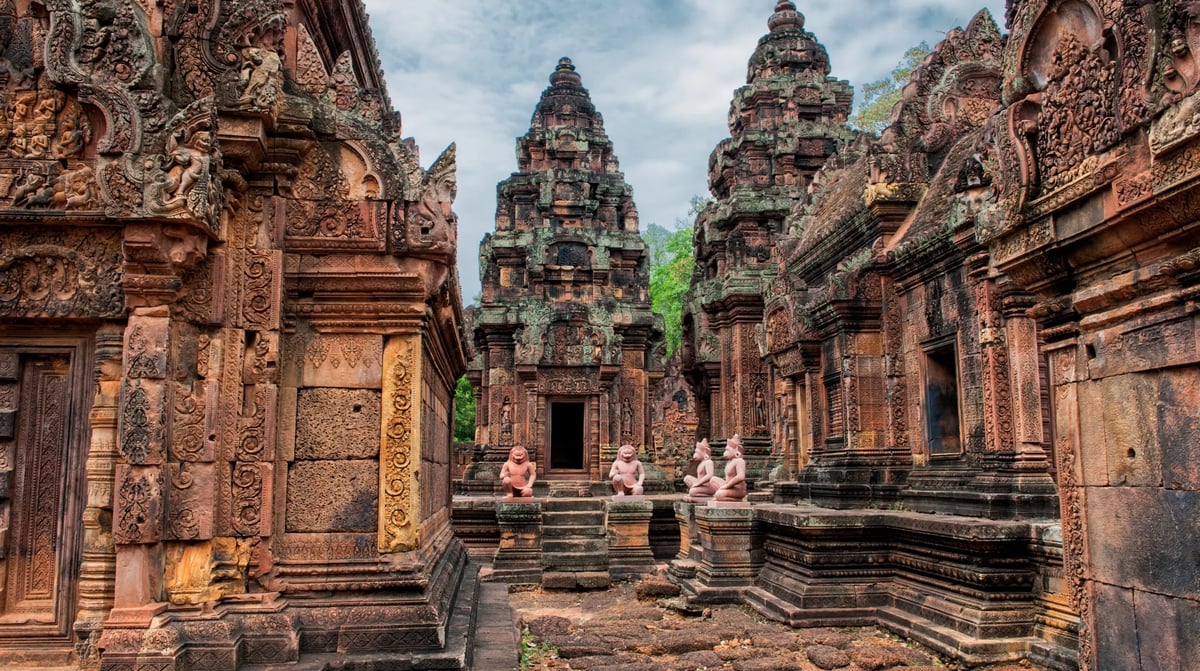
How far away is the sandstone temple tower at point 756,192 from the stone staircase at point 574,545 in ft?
22.6

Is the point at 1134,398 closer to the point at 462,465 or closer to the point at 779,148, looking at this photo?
the point at 779,148

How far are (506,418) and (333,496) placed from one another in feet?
56.4

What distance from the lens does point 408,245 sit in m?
5.14

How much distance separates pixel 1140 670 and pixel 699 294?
20831 mm

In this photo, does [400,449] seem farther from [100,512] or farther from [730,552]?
[730,552]

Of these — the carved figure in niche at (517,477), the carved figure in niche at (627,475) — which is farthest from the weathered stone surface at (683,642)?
the carved figure in niche at (627,475)

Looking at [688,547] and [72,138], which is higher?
[72,138]

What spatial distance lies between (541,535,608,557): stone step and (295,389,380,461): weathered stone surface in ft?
27.5

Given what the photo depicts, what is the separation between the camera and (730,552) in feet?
36.0

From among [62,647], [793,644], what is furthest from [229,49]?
[793,644]

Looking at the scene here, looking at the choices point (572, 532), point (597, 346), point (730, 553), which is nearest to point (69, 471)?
point (730, 553)

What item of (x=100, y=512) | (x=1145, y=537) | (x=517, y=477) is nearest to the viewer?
(x=1145, y=537)

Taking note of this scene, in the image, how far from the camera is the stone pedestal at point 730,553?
35.5 feet

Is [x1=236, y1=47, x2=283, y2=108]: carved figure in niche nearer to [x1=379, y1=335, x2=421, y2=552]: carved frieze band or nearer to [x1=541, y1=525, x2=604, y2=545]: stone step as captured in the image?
[x1=379, y1=335, x2=421, y2=552]: carved frieze band
